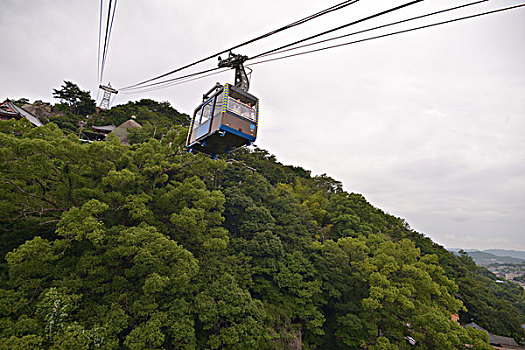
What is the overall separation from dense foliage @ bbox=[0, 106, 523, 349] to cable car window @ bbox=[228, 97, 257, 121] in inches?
214

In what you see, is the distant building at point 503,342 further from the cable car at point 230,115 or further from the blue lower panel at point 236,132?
the cable car at point 230,115

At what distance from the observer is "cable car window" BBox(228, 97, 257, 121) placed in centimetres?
688

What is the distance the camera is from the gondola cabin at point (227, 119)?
673 cm

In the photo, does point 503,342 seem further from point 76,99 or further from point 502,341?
point 76,99

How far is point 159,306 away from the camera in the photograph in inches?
374

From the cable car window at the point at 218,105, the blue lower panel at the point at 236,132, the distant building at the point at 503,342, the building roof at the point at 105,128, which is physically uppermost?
the building roof at the point at 105,128

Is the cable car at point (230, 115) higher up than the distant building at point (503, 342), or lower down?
higher up

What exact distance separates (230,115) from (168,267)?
6.53 metres

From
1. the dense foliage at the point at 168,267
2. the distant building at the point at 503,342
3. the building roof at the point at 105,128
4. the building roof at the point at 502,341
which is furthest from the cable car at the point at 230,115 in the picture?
the building roof at the point at 502,341

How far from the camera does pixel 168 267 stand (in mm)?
9023

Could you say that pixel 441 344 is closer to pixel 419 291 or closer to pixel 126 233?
pixel 419 291

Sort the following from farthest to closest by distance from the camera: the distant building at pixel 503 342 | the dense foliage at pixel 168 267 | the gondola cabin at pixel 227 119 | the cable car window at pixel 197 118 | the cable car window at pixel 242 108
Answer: the distant building at pixel 503 342, the cable car window at pixel 197 118, the dense foliage at pixel 168 267, the cable car window at pixel 242 108, the gondola cabin at pixel 227 119

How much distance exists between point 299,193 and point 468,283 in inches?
914

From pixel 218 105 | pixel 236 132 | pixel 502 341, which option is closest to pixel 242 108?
pixel 218 105
